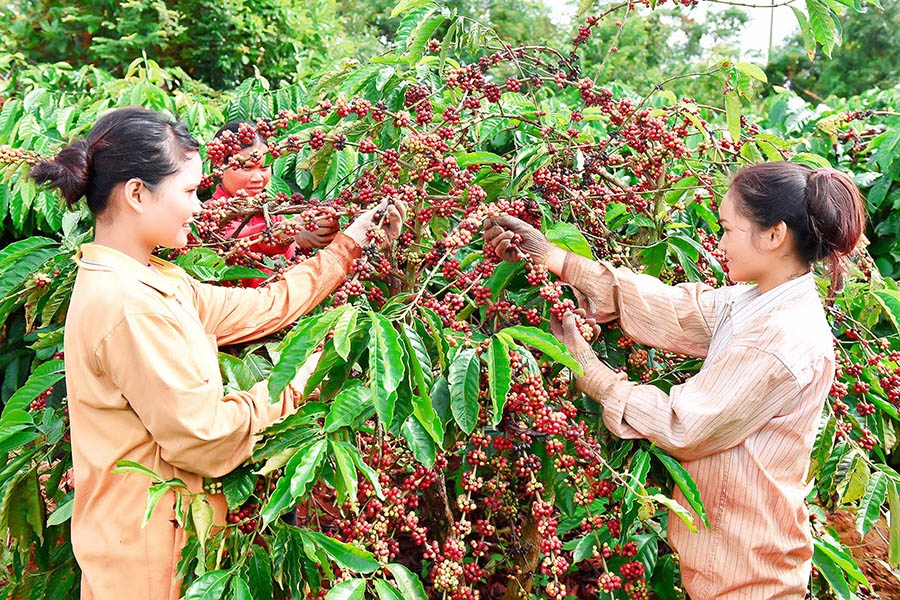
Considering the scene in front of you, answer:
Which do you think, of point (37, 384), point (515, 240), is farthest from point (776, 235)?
point (37, 384)

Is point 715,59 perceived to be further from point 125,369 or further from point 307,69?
point 307,69

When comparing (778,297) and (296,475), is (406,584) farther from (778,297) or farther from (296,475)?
(778,297)

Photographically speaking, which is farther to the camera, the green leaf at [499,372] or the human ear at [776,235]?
the human ear at [776,235]

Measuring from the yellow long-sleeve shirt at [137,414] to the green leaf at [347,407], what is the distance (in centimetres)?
20

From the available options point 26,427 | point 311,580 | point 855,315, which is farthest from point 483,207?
point 855,315

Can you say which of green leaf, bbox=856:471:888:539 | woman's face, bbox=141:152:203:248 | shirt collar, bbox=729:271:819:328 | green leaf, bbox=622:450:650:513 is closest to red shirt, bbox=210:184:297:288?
woman's face, bbox=141:152:203:248

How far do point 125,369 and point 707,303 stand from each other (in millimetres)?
1326

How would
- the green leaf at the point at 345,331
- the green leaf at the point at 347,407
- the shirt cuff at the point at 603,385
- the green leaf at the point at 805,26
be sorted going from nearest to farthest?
1. the green leaf at the point at 345,331
2. the green leaf at the point at 347,407
3. the shirt cuff at the point at 603,385
4. the green leaf at the point at 805,26

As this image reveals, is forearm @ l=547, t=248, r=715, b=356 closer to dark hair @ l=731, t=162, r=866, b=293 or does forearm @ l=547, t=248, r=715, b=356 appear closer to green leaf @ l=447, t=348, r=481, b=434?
dark hair @ l=731, t=162, r=866, b=293

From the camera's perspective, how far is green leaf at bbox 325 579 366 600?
1.50 meters

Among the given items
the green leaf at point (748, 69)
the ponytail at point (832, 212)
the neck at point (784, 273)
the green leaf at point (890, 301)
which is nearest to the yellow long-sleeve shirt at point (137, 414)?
the neck at point (784, 273)

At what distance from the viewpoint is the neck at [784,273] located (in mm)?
1772

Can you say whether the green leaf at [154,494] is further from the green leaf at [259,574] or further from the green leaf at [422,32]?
the green leaf at [422,32]

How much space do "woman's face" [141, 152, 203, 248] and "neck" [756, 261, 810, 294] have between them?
1276mm
